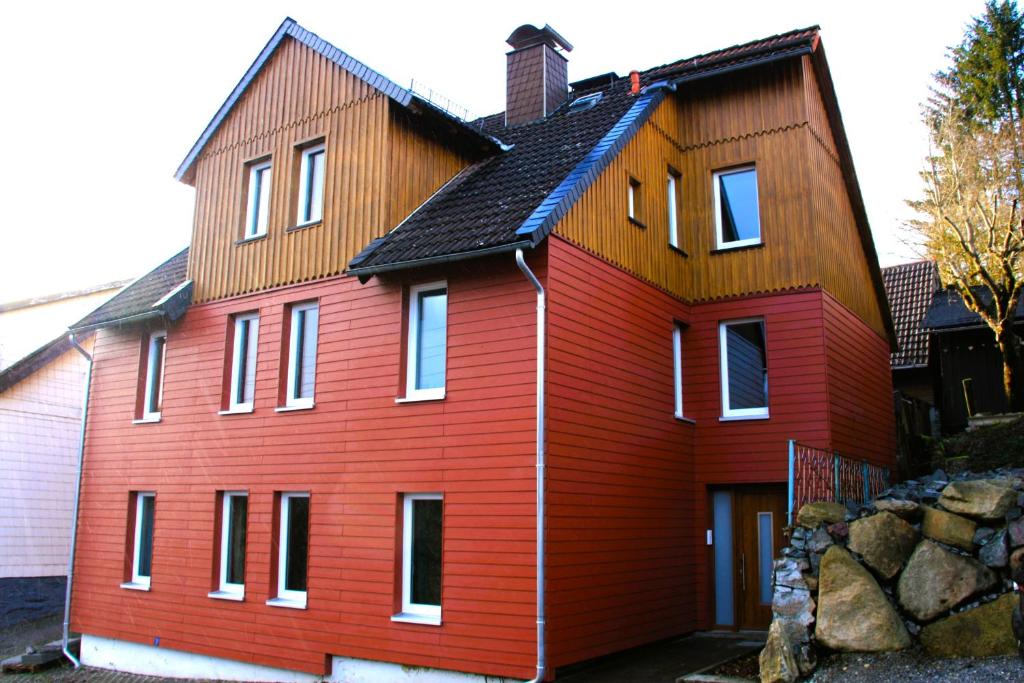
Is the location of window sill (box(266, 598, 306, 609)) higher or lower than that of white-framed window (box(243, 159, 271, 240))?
lower

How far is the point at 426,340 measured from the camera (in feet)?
42.4

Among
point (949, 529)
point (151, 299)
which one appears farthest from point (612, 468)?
point (151, 299)

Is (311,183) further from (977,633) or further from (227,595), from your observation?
(977,633)

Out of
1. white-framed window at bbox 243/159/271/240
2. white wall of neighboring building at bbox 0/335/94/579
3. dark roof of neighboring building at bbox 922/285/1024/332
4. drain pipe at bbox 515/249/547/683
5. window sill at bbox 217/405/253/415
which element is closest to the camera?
drain pipe at bbox 515/249/547/683

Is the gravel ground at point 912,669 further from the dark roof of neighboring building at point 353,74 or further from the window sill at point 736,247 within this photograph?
the dark roof of neighboring building at point 353,74

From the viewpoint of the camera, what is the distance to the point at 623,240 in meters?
13.7

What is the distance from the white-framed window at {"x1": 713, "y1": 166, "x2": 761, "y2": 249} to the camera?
50.2 feet

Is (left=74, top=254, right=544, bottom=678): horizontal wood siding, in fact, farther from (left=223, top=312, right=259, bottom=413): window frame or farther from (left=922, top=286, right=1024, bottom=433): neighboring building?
(left=922, top=286, right=1024, bottom=433): neighboring building

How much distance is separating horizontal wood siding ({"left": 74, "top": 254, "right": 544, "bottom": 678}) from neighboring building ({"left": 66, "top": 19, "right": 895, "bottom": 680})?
0.16 ft

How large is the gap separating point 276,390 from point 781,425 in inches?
321

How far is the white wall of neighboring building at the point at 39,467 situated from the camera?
20.2 m

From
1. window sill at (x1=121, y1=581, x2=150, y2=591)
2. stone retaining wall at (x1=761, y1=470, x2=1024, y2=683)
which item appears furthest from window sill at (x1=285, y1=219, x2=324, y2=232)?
stone retaining wall at (x1=761, y1=470, x2=1024, y2=683)

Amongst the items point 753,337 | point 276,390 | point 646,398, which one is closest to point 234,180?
point 276,390

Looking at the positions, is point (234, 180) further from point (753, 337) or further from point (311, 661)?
point (753, 337)
